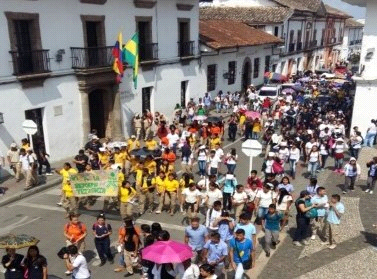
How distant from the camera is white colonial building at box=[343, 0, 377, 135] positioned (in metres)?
20.6

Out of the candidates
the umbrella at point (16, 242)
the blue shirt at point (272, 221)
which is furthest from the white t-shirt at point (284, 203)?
the umbrella at point (16, 242)

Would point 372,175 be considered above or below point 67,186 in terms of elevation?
below

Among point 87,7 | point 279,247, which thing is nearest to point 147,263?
point 279,247

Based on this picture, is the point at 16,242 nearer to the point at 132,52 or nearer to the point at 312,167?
the point at 312,167

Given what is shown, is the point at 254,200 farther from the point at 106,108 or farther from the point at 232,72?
the point at 232,72

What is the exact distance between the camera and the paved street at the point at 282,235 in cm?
982

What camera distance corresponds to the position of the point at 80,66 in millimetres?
18297

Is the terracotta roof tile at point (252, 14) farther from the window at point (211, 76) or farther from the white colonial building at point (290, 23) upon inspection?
the window at point (211, 76)

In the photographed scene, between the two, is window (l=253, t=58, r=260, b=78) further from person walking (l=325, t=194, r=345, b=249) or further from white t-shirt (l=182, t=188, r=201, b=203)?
person walking (l=325, t=194, r=345, b=249)

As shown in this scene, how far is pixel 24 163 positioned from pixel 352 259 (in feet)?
35.2

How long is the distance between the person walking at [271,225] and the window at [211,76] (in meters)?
19.6

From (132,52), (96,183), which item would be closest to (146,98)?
(132,52)

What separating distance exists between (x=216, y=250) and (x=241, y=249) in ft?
1.71

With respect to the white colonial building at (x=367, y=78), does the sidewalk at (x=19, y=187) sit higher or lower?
lower
